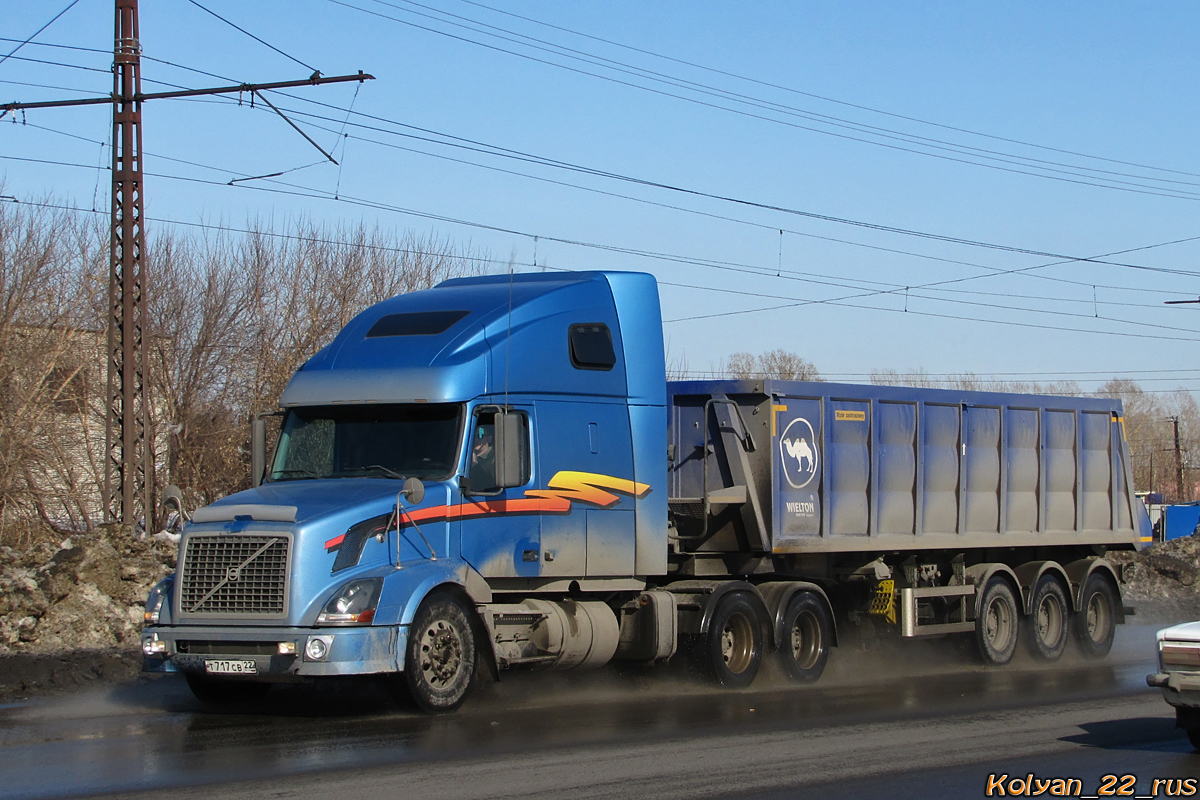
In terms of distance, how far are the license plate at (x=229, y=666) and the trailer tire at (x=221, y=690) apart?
1257mm

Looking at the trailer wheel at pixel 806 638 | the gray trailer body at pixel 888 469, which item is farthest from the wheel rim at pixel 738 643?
the gray trailer body at pixel 888 469

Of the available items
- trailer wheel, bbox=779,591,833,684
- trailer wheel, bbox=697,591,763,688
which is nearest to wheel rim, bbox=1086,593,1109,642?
trailer wheel, bbox=779,591,833,684

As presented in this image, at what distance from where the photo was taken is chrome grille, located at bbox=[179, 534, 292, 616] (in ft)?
34.0

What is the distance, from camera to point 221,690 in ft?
38.7

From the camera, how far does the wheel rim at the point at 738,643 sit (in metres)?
14.0

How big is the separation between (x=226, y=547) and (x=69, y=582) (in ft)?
22.5

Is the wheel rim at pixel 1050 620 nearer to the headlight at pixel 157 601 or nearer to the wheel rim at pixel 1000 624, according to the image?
the wheel rim at pixel 1000 624

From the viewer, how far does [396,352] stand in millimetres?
11805

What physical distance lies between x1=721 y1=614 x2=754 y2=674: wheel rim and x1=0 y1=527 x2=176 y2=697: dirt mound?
6.31m

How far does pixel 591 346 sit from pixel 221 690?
457cm

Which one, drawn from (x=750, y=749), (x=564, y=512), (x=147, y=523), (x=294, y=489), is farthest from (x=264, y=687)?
(x=147, y=523)

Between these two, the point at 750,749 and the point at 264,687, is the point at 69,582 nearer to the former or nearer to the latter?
the point at 264,687

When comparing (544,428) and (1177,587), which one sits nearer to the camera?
(544,428)

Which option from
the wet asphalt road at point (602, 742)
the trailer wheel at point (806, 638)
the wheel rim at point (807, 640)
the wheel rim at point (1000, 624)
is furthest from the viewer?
the wheel rim at point (1000, 624)
